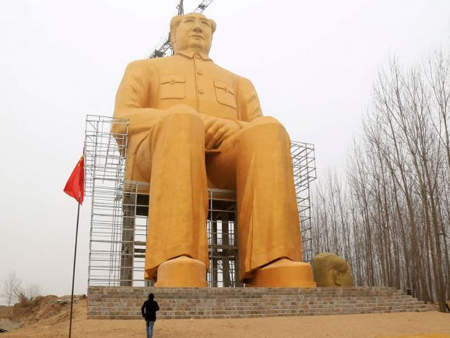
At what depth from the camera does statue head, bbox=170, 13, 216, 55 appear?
1115 cm

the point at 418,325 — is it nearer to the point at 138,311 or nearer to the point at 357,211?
the point at 138,311

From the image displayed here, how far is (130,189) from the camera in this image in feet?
33.3

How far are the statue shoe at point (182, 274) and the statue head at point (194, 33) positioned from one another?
5791 millimetres

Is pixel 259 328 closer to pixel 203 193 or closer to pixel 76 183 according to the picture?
pixel 203 193

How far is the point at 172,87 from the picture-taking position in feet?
33.8

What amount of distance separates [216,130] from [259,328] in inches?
169

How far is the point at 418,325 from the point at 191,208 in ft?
12.6

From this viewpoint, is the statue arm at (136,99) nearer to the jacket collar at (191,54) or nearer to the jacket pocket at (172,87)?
the jacket pocket at (172,87)

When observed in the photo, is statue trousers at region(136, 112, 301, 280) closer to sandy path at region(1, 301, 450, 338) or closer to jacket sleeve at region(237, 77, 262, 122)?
sandy path at region(1, 301, 450, 338)

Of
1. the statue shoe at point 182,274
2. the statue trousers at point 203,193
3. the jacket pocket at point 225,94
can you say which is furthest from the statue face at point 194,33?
the statue shoe at point 182,274

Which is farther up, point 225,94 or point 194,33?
point 194,33

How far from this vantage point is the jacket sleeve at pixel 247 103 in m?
11.2

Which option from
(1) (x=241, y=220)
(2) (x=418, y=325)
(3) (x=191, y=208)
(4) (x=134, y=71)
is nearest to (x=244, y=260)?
(1) (x=241, y=220)

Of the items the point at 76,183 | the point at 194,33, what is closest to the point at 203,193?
the point at 76,183
